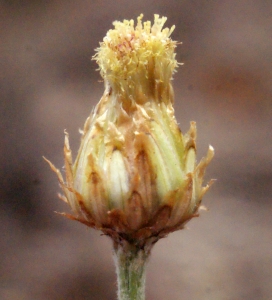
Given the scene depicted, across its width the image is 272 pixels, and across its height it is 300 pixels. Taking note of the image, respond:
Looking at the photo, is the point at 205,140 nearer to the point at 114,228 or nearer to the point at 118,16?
the point at 118,16

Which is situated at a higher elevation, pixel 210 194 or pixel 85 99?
pixel 85 99

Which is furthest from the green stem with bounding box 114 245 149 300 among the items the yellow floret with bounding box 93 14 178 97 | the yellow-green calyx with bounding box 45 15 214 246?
the yellow floret with bounding box 93 14 178 97

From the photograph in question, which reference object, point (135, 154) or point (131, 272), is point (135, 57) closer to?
point (135, 154)

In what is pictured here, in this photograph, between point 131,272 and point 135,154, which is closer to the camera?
point 135,154

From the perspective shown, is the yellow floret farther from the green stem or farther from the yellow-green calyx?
the green stem

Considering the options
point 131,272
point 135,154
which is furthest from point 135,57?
point 131,272

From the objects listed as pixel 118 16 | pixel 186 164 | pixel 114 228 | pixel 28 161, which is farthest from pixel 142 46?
pixel 28 161
